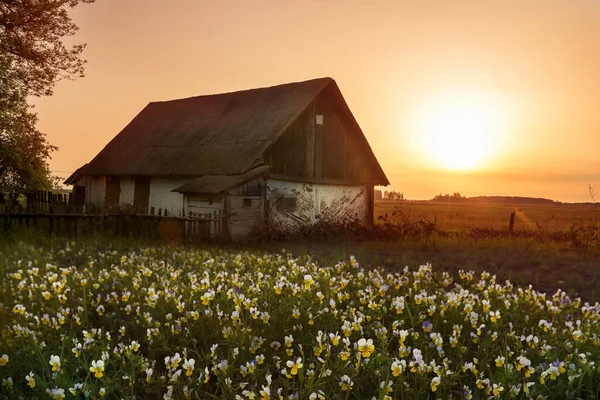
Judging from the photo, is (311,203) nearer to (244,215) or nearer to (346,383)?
(244,215)

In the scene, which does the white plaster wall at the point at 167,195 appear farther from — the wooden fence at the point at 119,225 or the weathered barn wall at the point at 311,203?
the wooden fence at the point at 119,225

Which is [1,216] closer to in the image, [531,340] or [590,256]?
[531,340]

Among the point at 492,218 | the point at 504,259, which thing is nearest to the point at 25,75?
the point at 504,259

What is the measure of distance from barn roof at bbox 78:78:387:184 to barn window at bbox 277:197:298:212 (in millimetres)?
Result: 1994

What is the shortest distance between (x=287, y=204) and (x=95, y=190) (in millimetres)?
12545

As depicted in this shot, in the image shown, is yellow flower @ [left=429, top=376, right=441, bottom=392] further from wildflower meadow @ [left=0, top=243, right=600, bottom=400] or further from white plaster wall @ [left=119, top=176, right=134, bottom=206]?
white plaster wall @ [left=119, top=176, right=134, bottom=206]

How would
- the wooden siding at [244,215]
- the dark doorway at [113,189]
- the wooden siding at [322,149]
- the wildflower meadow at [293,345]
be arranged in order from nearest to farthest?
the wildflower meadow at [293,345], the wooden siding at [244,215], the wooden siding at [322,149], the dark doorway at [113,189]

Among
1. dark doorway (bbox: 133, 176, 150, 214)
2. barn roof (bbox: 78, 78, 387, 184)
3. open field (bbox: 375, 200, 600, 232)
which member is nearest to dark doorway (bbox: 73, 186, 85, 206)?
barn roof (bbox: 78, 78, 387, 184)

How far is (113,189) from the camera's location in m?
27.4

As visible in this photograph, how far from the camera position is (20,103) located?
2831 cm

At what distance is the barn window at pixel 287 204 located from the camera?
21312 mm

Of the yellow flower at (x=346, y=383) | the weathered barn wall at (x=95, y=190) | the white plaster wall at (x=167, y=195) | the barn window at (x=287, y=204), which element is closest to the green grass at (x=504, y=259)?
the barn window at (x=287, y=204)

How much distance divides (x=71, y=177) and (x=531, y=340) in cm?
2902

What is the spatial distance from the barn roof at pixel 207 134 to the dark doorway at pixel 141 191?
2.02ft
